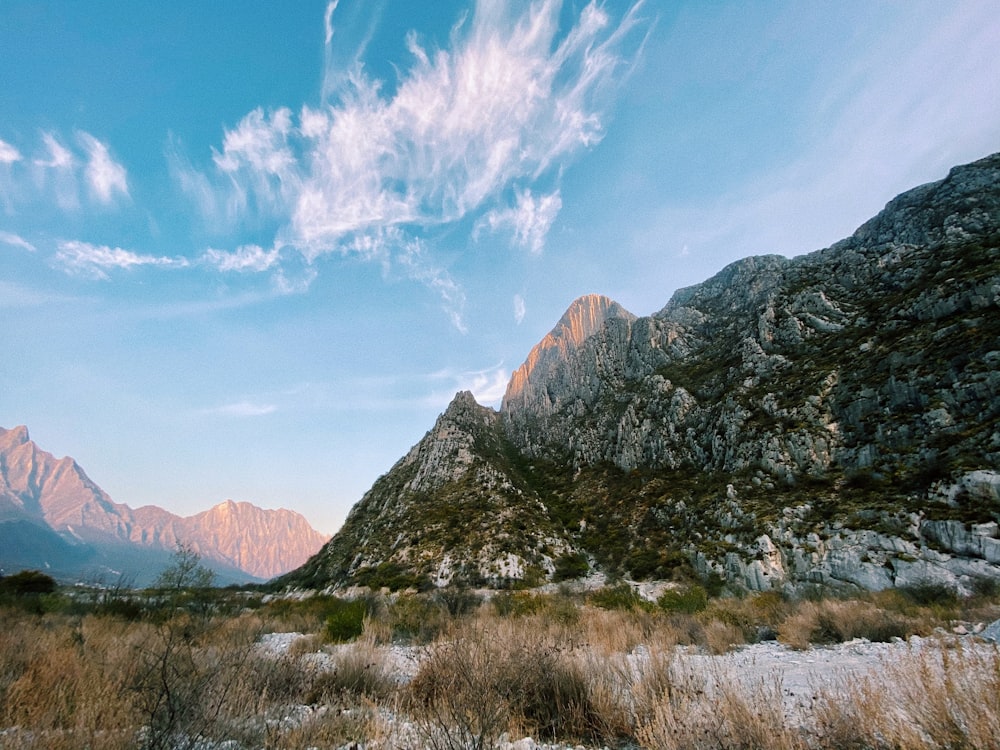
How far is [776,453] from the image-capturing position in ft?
127

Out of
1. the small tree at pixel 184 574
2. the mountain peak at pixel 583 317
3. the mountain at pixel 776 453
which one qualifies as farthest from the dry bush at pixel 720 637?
the mountain peak at pixel 583 317

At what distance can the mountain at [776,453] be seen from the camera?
26859mm

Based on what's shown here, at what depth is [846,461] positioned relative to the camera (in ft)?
111

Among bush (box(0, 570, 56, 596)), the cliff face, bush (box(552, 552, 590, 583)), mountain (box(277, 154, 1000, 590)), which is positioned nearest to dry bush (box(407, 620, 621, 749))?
mountain (box(277, 154, 1000, 590))

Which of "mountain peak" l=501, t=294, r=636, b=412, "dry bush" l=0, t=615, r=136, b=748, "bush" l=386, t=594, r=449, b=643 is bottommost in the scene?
"bush" l=386, t=594, r=449, b=643

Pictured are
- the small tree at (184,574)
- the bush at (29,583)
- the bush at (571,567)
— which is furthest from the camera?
the bush at (571,567)

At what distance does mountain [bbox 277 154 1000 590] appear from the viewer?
26.9 m

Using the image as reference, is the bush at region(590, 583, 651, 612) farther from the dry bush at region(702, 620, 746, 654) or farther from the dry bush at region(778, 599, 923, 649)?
the dry bush at region(778, 599, 923, 649)

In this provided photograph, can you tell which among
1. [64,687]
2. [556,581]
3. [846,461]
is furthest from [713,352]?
[64,687]

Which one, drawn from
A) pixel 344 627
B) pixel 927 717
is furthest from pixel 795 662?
pixel 344 627

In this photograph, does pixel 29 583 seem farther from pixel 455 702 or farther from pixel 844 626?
pixel 844 626

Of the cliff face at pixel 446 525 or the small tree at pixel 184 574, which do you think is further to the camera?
the cliff face at pixel 446 525

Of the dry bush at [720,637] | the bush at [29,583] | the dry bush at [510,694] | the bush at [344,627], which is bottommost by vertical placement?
the dry bush at [720,637]

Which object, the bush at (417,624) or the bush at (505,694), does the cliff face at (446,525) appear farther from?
the bush at (505,694)
